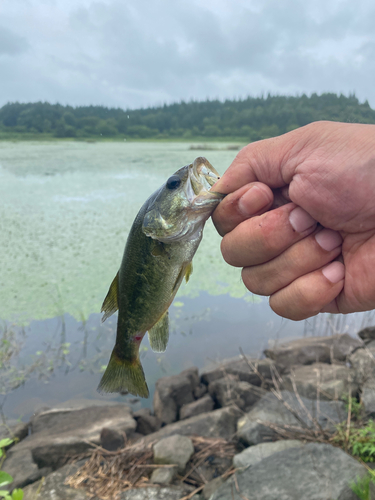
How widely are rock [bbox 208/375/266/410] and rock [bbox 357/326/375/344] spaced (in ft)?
10.3

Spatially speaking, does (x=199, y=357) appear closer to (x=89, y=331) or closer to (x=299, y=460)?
(x=89, y=331)

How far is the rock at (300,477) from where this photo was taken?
2.53 metres

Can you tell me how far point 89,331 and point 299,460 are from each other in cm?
511

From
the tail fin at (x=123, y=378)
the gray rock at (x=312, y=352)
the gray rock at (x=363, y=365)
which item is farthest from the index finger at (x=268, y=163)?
the gray rock at (x=312, y=352)

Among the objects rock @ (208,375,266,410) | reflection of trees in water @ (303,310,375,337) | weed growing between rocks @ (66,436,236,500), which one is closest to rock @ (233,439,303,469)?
weed growing between rocks @ (66,436,236,500)

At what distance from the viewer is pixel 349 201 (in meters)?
1.45

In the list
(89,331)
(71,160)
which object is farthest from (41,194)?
(89,331)

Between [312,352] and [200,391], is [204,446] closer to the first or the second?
[200,391]

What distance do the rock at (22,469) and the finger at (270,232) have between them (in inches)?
143

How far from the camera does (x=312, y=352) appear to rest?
608cm

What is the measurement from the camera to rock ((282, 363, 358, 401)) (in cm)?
437

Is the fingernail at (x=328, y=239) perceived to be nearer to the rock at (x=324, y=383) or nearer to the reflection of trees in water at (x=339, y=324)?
the rock at (x=324, y=383)

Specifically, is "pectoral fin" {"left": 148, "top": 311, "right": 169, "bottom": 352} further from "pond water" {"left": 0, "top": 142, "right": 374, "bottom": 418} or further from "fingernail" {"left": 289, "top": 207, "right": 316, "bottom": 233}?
Answer: "pond water" {"left": 0, "top": 142, "right": 374, "bottom": 418}

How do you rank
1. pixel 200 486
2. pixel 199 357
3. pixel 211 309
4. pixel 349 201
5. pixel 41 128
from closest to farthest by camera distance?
pixel 349 201 < pixel 200 486 < pixel 199 357 < pixel 211 309 < pixel 41 128
